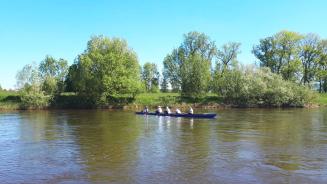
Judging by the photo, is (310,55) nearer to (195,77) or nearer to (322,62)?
(322,62)

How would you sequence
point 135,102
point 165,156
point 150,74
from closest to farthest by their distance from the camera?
point 165,156, point 135,102, point 150,74

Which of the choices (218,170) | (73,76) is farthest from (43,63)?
(218,170)

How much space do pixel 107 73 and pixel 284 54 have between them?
4423 cm

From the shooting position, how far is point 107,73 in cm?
8044

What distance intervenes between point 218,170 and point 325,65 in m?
90.9

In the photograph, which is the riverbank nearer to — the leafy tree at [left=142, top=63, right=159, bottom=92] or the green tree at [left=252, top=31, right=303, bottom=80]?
the green tree at [left=252, top=31, right=303, bottom=80]

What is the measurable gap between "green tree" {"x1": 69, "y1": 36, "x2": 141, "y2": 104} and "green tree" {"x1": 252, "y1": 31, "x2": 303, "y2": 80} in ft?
118

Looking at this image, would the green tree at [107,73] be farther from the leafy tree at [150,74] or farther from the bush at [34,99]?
the leafy tree at [150,74]

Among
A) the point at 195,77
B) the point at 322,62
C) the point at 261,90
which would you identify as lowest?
the point at 261,90

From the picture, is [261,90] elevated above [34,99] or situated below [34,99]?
above

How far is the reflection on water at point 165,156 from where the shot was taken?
18312 millimetres

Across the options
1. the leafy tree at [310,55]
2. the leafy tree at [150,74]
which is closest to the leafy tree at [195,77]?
the leafy tree at [310,55]

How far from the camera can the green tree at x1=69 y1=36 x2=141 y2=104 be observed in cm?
7938

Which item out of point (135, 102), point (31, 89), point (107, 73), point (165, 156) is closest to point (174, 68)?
point (135, 102)
